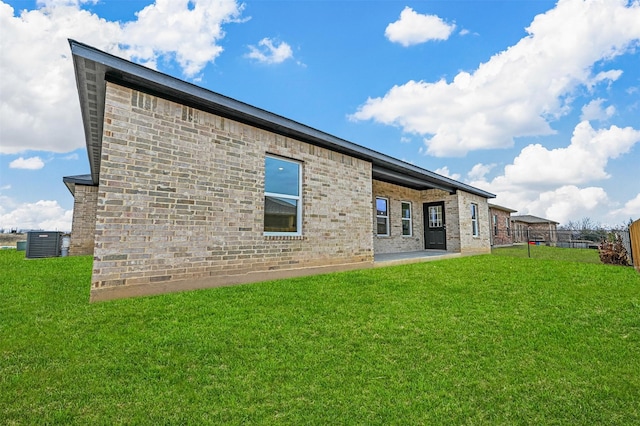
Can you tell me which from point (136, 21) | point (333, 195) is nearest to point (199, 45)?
point (136, 21)

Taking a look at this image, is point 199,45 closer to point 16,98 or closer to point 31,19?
point 31,19

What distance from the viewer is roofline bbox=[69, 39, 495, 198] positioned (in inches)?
162

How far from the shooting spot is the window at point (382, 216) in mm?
11320

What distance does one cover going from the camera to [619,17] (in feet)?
25.7

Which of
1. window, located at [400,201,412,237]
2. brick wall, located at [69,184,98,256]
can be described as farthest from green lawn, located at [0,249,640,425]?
brick wall, located at [69,184,98,256]

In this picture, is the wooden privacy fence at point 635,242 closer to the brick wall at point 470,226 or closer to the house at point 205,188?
the brick wall at point 470,226

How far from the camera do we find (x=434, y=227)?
13.2 m

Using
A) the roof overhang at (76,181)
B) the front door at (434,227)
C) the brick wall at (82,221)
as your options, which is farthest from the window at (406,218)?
the roof overhang at (76,181)

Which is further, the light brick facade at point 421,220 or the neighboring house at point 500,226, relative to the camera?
the neighboring house at point 500,226

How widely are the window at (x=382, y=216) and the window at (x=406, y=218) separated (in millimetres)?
1213

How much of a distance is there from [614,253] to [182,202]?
1329 centimetres

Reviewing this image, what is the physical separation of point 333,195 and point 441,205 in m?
7.72

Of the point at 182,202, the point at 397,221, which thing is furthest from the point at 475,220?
the point at 182,202

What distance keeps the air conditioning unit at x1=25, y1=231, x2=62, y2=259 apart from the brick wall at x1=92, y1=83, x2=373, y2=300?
1080cm
